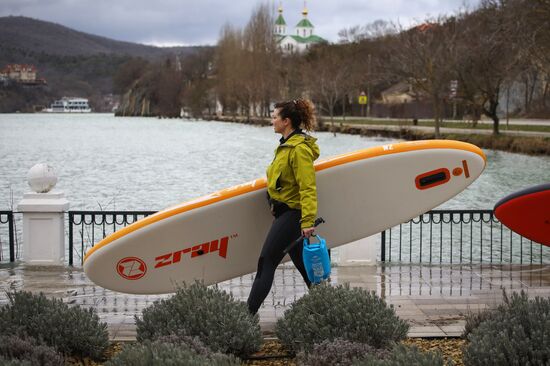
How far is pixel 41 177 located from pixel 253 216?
3665mm

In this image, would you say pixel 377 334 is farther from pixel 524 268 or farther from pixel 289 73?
pixel 289 73

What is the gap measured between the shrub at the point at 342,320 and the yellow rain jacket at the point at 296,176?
747 mm

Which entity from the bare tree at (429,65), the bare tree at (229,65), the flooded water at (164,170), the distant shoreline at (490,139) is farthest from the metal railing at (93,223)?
the bare tree at (229,65)

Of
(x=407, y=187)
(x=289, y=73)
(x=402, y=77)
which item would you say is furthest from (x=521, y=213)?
(x=289, y=73)

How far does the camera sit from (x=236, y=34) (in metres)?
103

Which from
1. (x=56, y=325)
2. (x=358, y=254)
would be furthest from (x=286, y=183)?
(x=358, y=254)

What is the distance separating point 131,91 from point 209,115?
4738 cm

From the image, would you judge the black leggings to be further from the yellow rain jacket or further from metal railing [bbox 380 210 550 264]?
metal railing [bbox 380 210 550 264]

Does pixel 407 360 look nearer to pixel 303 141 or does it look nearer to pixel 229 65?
pixel 303 141

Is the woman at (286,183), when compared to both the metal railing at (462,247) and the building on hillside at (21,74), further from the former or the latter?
the building on hillside at (21,74)

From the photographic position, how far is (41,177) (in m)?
9.13

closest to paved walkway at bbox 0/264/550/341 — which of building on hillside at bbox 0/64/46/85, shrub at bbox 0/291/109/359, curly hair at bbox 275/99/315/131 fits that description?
shrub at bbox 0/291/109/359

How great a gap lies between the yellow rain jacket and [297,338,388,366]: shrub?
1.22 m

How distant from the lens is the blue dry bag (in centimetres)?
557
